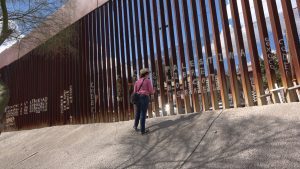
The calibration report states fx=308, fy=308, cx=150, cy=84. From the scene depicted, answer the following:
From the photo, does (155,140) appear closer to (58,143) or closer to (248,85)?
(248,85)

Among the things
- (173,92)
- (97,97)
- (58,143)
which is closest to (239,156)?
(173,92)

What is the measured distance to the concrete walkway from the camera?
4.03 m

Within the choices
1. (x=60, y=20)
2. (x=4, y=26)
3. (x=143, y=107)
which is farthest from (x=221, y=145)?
(x=60, y=20)

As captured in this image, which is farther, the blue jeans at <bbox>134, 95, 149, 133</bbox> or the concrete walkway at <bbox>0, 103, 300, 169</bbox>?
the blue jeans at <bbox>134, 95, 149, 133</bbox>

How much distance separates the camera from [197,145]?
4.86 metres

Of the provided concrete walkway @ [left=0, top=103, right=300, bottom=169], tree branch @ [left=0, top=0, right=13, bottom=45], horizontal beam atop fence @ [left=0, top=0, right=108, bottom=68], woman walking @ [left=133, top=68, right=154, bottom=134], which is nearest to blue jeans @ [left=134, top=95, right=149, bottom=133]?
woman walking @ [left=133, top=68, right=154, bottom=134]

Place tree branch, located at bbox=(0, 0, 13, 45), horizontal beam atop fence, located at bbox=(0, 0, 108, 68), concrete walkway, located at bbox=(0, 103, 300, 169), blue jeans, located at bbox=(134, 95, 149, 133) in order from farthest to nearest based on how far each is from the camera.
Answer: horizontal beam atop fence, located at bbox=(0, 0, 108, 68) < tree branch, located at bbox=(0, 0, 13, 45) < blue jeans, located at bbox=(134, 95, 149, 133) < concrete walkway, located at bbox=(0, 103, 300, 169)

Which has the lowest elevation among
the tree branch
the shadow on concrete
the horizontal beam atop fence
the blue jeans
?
the shadow on concrete

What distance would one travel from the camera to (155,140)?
5.73 meters

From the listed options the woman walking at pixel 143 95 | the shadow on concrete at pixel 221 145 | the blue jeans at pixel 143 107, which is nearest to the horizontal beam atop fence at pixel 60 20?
the woman walking at pixel 143 95

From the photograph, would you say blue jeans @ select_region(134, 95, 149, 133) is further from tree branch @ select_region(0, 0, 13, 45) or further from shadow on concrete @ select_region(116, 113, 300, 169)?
tree branch @ select_region(0, 0, 13, 45)

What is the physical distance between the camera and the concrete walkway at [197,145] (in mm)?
4031

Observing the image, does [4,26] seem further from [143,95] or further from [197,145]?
[197,145]

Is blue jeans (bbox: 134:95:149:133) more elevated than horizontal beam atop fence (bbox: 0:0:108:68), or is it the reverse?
horizontal beam atop fence (bbox: 0:0:108:68)
